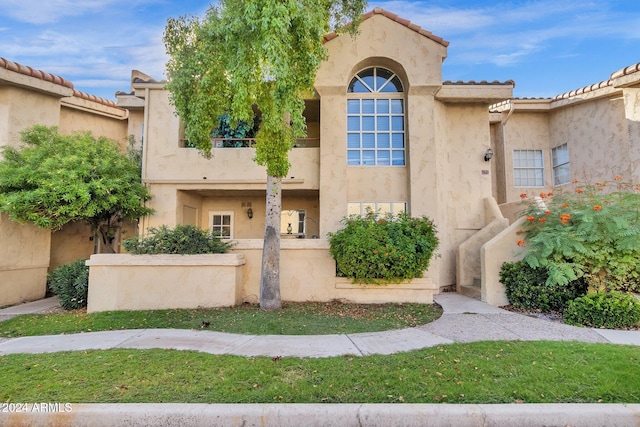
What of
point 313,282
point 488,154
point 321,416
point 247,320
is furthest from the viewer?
point 488,154

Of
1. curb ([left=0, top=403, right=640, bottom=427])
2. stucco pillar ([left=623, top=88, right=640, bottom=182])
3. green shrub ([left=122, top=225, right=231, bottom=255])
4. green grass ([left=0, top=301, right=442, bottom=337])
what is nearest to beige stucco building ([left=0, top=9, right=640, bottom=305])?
stucco pillar ([left=623, top=88, right=640, bottom=182])

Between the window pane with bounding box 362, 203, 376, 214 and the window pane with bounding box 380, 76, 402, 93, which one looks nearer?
the window pane with bounding box 362, 203, 376, 214

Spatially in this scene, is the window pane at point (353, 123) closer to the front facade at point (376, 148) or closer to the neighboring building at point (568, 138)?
the front facade at point (376, 148)

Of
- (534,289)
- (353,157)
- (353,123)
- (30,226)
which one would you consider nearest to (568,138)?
(534,289)

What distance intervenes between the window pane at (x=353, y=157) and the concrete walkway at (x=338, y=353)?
17.1 feet

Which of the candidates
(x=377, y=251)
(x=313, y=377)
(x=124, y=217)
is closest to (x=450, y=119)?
(x=377, y=251)

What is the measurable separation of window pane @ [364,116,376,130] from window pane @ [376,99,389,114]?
0.39 meters

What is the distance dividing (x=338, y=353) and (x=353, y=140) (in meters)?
8.12

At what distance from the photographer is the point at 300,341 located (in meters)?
5.81

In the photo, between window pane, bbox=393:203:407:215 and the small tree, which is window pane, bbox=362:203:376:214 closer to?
window pane, bbox=393:203:407:215

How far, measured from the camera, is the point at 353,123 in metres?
11.8

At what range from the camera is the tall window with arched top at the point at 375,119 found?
38.2 ft

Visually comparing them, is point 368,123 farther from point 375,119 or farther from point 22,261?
point 22,261

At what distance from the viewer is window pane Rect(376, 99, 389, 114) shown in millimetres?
11805
